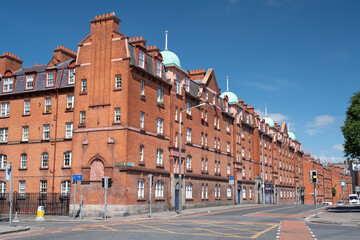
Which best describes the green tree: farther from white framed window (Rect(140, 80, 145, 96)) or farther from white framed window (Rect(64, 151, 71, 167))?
white framed window (Rect(64, 151, 71, 167))

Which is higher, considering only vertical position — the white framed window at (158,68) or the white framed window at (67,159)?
the white framed window at (158,68)

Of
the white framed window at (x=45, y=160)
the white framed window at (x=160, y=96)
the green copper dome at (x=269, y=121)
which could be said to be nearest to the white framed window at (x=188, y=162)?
the white framed window at (x=160, y=96)

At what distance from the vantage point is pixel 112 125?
115ft

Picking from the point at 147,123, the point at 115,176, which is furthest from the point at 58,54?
the point at 115,176

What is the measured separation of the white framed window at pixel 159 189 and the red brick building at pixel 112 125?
10cm

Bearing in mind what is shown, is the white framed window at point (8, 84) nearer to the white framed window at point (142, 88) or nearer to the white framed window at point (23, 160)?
the white framed window at point (23, 160)

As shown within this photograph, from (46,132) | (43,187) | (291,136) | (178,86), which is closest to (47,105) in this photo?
(46,132)

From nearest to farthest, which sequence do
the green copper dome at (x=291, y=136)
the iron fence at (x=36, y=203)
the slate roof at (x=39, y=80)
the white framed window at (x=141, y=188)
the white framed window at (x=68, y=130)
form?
1. the white framed window at (x=141, y=188)
2. the iron fence at (x=36, y=203)
3. the white framed window at (x=68, y=130)
4. the slate roof at (x=39, y=80)
5. the green copper dome at (x=291, y=136)

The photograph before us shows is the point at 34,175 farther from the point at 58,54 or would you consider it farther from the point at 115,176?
the point at 58,54

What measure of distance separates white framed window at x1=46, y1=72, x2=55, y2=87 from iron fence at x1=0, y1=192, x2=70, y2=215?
11.2 metres

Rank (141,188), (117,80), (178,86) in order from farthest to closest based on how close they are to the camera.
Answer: (178,86), (141,188), (117,80)

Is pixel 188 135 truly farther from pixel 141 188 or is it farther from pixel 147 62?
pixel 141 188

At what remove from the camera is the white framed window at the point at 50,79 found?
137 ft

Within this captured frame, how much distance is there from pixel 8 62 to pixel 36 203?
18309 mm
